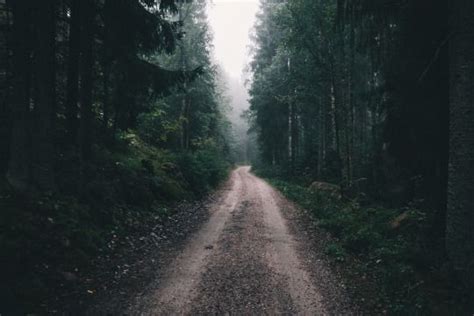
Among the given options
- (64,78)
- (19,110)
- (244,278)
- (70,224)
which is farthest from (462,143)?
(64,78)

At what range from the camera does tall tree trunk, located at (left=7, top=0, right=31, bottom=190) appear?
291 inches

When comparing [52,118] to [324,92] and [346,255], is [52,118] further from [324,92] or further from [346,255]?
[324,92]

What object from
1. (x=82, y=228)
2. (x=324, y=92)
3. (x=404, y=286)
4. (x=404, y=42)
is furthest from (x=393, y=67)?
(x=324, y=92)

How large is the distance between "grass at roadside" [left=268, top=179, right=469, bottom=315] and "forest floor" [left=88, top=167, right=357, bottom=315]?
48 centimetres

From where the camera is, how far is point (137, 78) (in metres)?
10.6

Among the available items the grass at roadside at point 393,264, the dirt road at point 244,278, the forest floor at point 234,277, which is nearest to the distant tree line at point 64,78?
the forest floor at point 234,277

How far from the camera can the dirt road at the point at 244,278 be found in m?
5.42

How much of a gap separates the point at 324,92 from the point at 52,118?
698 inches

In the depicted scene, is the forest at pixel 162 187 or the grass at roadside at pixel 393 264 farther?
the forest at pixel 162 187

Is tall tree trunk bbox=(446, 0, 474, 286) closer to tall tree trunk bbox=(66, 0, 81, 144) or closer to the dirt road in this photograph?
the dirt road

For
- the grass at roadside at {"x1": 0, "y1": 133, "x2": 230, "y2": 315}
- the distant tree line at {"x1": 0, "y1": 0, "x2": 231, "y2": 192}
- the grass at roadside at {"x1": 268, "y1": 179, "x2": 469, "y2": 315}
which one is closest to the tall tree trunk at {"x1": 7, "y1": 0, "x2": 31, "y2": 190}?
the distant tree line at {"x1": 0, "y1": 0, "x2": 231, "y2": 192}

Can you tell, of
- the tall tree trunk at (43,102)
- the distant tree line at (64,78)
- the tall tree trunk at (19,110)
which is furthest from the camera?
the tall tree trunk at (43,102)

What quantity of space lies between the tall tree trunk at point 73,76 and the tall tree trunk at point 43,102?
1.94 m

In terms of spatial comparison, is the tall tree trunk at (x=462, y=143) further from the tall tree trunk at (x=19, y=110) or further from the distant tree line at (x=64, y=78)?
the tall tree trunk at (x=19, y=110)
